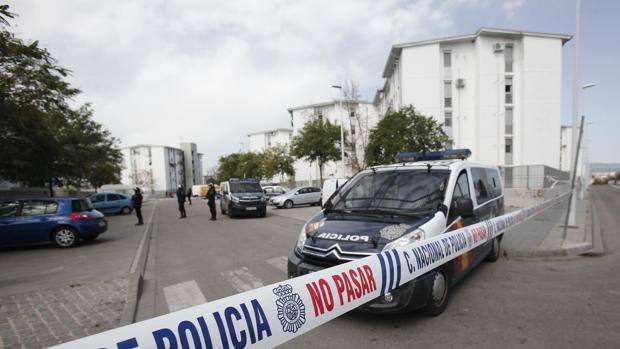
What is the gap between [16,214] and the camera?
8586 mm

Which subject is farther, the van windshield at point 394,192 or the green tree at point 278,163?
the green tree at point 278,163

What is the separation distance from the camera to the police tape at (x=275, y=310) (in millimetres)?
1383

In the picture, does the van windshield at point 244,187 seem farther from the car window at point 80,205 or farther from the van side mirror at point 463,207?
the van side mirror at point 463,207

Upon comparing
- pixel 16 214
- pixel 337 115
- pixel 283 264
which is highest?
pixel 337 115

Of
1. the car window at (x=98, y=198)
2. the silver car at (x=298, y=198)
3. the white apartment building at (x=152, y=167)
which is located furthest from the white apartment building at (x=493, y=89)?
the white apartment building at (x=152, y=167)

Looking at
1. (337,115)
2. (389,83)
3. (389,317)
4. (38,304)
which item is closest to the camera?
(389,317)

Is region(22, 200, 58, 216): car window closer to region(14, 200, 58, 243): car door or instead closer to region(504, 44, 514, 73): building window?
region(14, 200, 58, 243): car door

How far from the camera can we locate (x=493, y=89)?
105ft

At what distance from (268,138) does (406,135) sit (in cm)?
6589

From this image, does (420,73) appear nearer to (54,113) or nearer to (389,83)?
(389,83)

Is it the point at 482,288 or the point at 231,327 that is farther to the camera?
the point at 482,288

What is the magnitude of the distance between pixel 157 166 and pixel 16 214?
297 ft

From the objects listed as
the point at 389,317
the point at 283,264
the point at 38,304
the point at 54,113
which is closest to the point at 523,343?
the point at 389,317

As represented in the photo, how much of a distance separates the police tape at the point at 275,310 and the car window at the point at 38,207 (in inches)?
393
